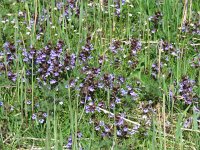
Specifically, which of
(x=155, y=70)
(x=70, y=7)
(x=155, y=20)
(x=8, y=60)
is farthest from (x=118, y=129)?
(x=70, y=7)

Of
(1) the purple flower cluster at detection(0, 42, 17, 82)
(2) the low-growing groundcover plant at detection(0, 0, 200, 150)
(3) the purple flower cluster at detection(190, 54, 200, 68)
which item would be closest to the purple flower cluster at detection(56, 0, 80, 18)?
(2) the low-growing groundcover plant at detection(0, 0, 200, 150)

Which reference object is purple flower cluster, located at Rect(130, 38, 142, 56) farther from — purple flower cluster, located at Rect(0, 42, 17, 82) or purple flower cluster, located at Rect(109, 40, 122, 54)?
purple flower cluster, located at Rect(0, 42, 17, 82)

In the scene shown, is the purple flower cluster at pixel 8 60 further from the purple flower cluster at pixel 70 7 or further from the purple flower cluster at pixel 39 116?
the purple flower cluster at pixel 70 7

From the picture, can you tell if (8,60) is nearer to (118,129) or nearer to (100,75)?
(100,75)

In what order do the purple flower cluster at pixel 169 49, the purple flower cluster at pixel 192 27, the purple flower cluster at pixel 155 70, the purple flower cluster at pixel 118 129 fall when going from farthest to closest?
1. the purple flower cluster at pixel 192 27
2. the purple flower cluster at pixel 169 49
3. the purple flower cluster at pixel 155 70
4. the purple flower cluster at pixel 118 129

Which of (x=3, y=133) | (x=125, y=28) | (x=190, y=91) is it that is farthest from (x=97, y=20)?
(x=3, y=133)

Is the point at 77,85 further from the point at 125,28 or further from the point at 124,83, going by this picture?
the point at 125,28

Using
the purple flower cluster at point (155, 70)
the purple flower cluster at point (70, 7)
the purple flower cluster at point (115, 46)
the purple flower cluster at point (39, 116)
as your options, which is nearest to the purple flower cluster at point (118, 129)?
the purple flower cluster at point (39, 116)

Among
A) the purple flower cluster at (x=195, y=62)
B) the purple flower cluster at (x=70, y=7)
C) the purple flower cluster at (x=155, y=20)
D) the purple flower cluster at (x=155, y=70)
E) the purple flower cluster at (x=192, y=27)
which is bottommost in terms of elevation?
the purple flower cluster at (x=155, y=70)
